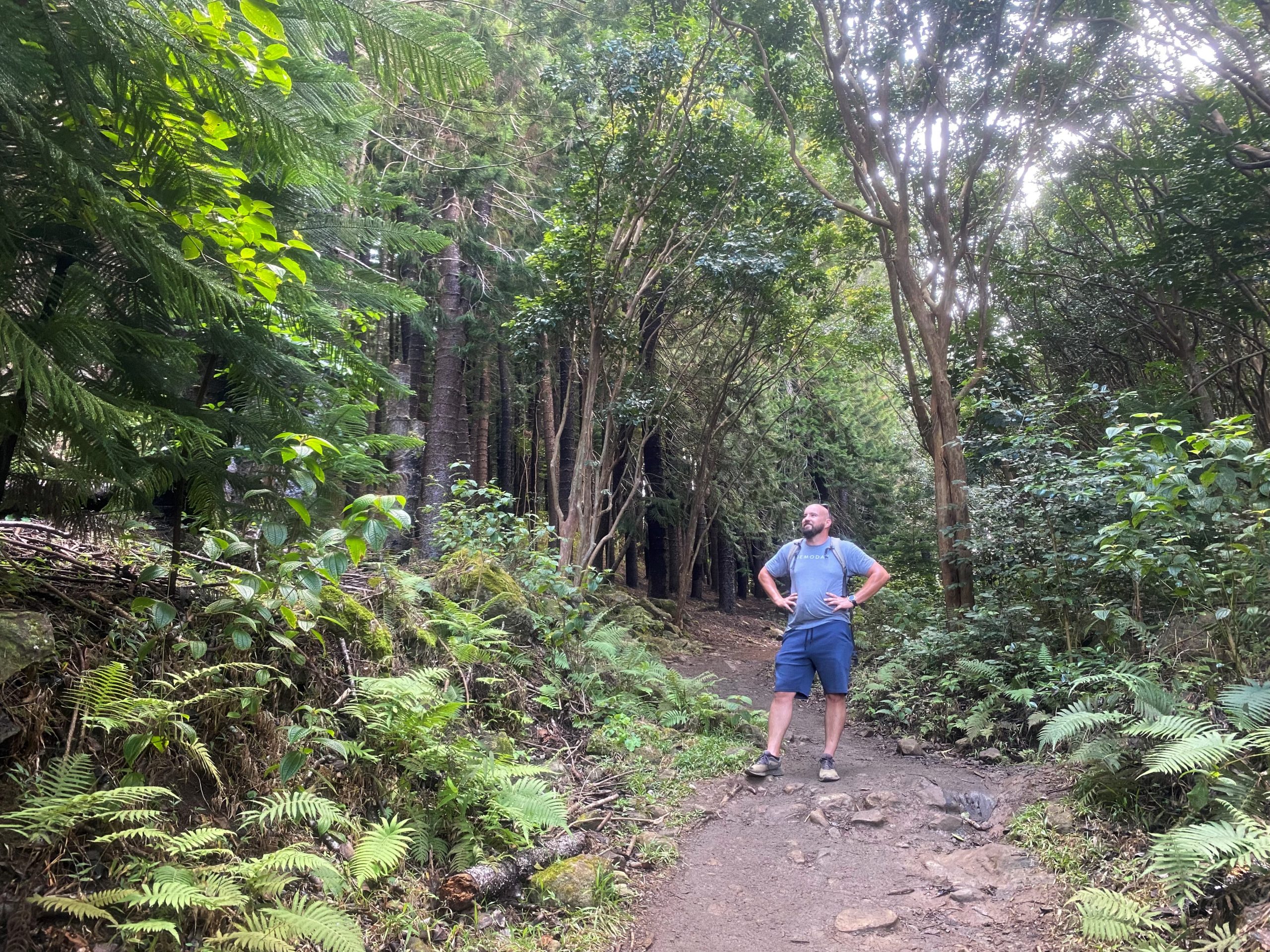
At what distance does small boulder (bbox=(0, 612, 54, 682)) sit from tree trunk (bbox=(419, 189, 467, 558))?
758 centimetres

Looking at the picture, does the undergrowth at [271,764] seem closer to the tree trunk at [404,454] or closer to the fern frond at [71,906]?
the fern frond at [71,906]

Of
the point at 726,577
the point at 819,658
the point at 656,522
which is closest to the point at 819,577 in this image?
the point at 819,658

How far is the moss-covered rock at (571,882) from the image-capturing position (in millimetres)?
3338

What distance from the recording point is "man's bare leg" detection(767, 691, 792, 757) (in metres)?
5.28

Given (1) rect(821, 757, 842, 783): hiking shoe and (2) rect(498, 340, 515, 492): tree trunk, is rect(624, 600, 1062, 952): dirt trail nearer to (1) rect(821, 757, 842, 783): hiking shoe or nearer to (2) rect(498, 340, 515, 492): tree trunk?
(1) rect(821, 757, 842, 783): hiking shoe

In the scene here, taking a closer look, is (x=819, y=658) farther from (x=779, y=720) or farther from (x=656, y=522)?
(x=656, y=522)

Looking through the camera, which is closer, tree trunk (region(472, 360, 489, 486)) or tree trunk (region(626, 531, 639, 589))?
tree trunk (region(472, 360, 489, 486))

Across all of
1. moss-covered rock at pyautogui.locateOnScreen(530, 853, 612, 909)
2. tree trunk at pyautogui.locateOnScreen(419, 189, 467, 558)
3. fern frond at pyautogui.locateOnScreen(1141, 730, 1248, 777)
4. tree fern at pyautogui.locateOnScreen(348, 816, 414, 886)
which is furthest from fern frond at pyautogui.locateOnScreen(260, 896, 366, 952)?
tree trunk at pyautogui.locateOnScreen(419, 189, 467, 558)

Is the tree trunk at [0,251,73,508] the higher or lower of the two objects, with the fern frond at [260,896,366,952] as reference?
higher

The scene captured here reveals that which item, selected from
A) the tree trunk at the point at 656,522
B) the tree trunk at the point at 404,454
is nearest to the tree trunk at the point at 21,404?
the tree trunk at the point at 404,454

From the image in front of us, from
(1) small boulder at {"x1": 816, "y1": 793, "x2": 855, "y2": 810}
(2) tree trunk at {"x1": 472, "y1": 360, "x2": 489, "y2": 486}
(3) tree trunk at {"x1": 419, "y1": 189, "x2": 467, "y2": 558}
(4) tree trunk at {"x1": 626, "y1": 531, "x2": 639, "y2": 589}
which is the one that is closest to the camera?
(1) small boulder at {"x1": 816, "y1": 793, "x2": 855, "y2": 810}

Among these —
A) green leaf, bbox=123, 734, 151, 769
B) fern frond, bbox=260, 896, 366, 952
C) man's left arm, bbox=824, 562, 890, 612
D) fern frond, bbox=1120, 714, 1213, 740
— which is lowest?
fern frond, bbox=260, 896, 366, 952

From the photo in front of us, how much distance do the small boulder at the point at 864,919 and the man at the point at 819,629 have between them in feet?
5.66

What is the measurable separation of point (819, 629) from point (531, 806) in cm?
264
